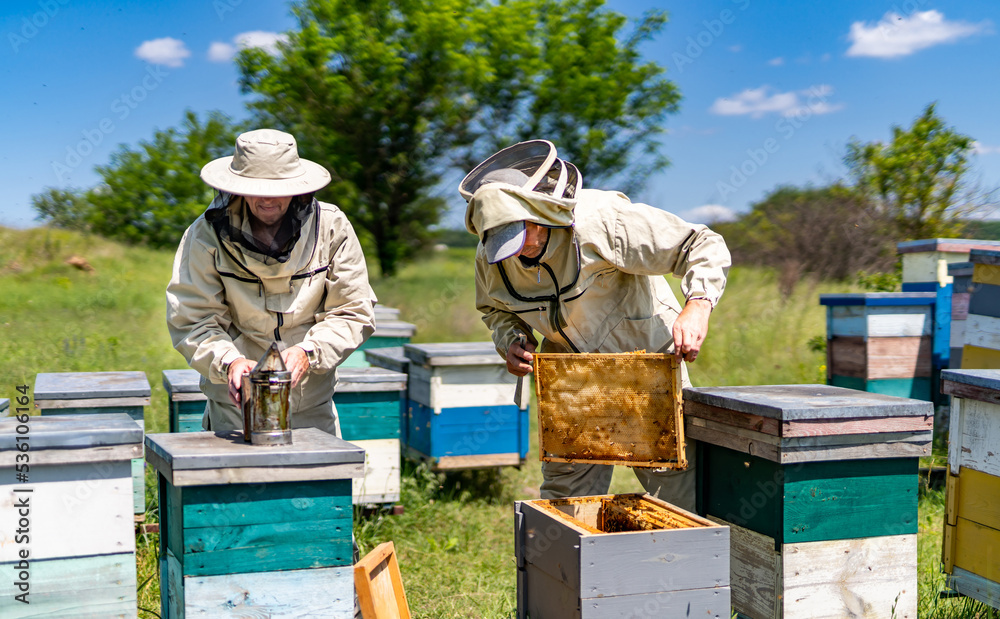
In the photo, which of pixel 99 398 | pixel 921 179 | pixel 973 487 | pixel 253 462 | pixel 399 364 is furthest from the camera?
pixel 921 179

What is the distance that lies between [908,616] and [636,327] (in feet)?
4.12

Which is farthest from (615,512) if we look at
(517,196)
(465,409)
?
(465,409)

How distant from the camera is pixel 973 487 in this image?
8.70 ft

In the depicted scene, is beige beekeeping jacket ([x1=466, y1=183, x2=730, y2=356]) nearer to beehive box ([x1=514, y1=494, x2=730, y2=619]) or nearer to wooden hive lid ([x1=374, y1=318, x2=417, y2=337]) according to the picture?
beehive box ([x1=514, y1=494, x2=730, y2=619])

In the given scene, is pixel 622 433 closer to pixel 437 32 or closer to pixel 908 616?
pixel 908 616

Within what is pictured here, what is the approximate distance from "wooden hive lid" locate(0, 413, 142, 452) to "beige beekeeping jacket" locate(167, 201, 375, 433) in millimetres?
490

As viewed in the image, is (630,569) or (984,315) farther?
(984,315)

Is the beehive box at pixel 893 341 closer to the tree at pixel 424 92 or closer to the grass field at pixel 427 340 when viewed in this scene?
the grass field at pixel 427 340

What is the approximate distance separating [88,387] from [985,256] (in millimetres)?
4327

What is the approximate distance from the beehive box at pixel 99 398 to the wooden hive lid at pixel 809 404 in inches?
99.4

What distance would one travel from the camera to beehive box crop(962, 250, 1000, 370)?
12.8 feet

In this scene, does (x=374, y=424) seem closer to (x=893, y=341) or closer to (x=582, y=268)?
(x=582, y=268)

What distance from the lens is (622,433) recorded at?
106 inches

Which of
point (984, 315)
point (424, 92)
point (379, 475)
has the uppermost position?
point (424, 92)
